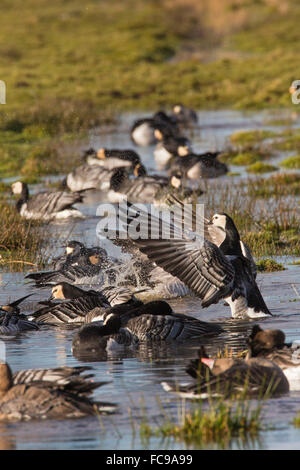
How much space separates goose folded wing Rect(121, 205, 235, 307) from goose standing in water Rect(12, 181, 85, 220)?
9.45 meters

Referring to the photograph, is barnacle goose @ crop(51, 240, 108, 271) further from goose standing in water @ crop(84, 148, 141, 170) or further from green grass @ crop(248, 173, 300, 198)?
goose standing in water @ crop(84, 148, 141, 170)

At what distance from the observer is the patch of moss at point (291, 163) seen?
87.2 ft

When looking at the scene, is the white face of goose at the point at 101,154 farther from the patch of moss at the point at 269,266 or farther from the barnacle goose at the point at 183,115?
the patch of moss at the point at 269,266

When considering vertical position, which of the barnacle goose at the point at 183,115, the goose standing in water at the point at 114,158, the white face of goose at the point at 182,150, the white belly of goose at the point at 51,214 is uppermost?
the barnacle goose at the point at 183,115

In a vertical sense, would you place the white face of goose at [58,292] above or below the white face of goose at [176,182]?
below

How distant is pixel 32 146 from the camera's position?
32031mm

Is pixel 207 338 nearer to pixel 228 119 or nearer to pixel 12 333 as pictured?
pixel 12 333

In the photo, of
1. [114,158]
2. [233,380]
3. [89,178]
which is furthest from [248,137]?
[233,380]

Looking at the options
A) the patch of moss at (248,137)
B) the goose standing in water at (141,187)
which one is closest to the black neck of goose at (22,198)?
the goose standing in water at (141,187)

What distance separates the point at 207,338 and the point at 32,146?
2187cm

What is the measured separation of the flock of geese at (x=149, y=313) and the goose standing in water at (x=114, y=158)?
23.7 feet

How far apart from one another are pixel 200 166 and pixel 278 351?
16756 mm

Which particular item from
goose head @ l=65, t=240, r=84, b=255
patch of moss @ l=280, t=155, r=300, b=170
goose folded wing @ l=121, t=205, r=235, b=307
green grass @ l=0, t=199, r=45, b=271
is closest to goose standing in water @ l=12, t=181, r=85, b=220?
green grass @ l=0, t=199, r=45, b=271

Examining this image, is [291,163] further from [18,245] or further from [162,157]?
[18,245]
